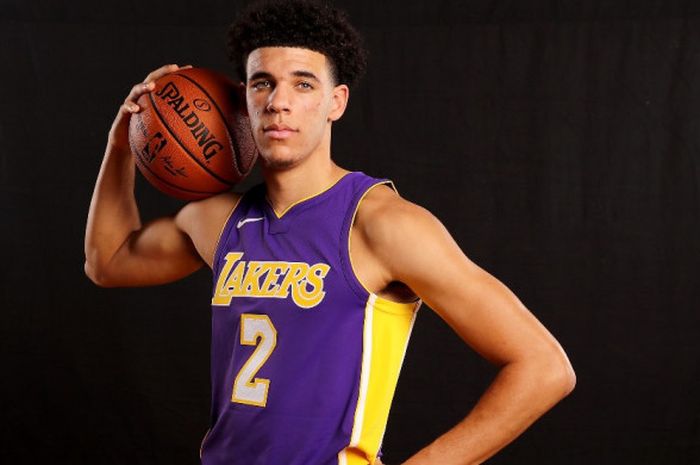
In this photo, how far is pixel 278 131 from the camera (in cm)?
187

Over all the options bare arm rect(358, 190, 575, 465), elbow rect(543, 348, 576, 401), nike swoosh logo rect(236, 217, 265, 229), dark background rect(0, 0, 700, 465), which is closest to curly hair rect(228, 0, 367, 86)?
nike swoosh logo rect(236, 217, 265, 229)

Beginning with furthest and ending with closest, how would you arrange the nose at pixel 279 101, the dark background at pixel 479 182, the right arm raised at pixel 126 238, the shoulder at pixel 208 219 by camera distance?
the dark background at pixel 479 182, the right arm raised at pixel 126 238, the shoulder at pixel 208 219, the nose at pixel 279 101

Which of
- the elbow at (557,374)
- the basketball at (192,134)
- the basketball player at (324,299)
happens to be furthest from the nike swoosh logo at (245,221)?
the elbow at (557,374)

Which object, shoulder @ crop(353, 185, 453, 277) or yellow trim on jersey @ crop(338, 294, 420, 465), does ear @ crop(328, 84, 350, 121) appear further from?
yellow trim on jersey @ crop(338, 294, 420, 465)

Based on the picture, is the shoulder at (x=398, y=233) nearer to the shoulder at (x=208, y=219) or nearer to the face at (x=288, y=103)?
the face at (x=288, y=103)

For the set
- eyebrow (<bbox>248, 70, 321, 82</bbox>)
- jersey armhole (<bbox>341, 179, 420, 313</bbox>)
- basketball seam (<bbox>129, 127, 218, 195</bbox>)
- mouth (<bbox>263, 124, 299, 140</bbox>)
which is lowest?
jersey armhole (<bbox>341, 179, 420, 313</bbox>)

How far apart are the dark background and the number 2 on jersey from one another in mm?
1619

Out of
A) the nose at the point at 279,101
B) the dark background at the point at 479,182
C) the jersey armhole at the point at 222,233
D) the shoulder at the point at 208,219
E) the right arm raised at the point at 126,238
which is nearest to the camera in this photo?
the nose at the point at 279,101

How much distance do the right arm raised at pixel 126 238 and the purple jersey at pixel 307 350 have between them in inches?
14.2

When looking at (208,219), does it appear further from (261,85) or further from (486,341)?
(486,341)

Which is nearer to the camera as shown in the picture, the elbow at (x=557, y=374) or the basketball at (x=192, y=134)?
the elbow at (x=557, y=374)

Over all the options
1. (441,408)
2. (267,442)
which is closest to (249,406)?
(267,442)

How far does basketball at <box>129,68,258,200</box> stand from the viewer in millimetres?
2006

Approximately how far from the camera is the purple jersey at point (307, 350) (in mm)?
1753
